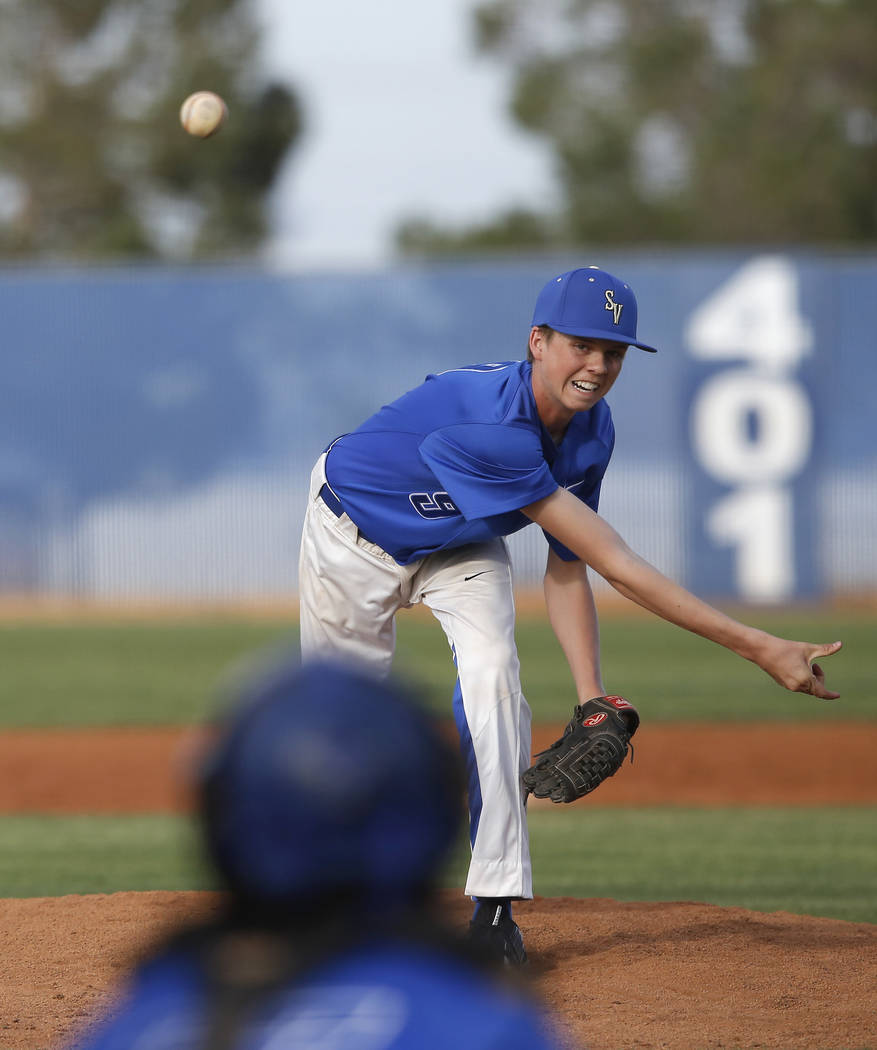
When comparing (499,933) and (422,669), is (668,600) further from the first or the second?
(422,669)

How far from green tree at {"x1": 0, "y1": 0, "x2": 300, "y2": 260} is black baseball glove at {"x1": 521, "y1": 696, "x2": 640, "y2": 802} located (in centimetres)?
3584

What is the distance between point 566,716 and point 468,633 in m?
7.41

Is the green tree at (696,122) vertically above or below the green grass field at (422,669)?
above

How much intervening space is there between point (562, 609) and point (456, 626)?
389mm

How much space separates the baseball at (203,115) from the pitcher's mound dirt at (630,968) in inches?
144

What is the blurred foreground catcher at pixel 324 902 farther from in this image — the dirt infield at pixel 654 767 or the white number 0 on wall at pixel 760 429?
the white number 0 on wall at pixel 760 429

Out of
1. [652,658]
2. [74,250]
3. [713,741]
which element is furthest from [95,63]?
[713,741]

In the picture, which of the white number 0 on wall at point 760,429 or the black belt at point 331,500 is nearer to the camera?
the black belt at point 331,500

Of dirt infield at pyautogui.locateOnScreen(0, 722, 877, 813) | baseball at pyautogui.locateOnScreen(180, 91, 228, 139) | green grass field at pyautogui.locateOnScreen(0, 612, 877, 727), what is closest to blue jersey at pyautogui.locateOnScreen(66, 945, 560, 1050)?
baseball at pyautogui.locateOnScreen(180, 91, 228, 139)

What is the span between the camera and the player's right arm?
334cm

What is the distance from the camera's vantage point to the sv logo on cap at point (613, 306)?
3822mm

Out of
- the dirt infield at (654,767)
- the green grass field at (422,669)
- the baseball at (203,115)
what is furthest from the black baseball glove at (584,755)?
the green grass field at (422,669)

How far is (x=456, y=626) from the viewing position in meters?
4.13

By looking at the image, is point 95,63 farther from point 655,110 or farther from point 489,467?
point 489,467
